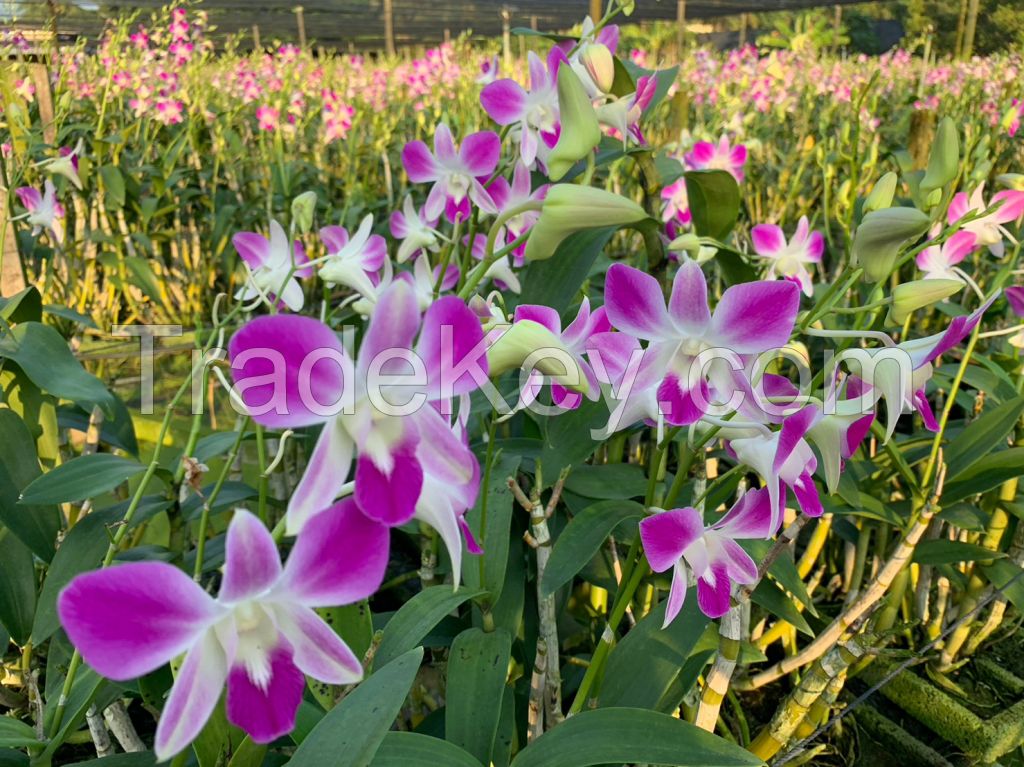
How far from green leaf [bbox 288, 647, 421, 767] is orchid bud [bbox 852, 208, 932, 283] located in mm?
367

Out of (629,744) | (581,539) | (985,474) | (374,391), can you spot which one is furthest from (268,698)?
(985,474)

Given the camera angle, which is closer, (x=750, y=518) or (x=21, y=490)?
(x=750, y=518)

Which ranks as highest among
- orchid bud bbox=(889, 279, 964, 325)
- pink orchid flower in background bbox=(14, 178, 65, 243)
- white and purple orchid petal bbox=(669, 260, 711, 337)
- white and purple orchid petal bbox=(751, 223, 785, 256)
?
white and purple orchid petal bbox=(669, 260, 711, 337)

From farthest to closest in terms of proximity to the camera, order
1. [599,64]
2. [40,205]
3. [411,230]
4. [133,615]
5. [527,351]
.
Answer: [40,205] → [411,230] → [599,64] → [527,351] → [133,615]

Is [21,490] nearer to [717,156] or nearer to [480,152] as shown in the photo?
[480,152]

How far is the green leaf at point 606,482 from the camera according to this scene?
0.86m

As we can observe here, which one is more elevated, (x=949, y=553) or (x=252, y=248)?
(x=252, y=248)

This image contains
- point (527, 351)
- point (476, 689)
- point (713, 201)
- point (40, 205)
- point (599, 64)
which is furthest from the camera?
point (40, 205)

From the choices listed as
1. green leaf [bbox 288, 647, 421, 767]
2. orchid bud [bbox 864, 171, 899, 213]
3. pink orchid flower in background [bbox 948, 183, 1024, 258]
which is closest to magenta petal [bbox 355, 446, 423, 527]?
green leaf [bbox 288, 647, 421, 767]

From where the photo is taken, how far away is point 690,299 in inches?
18.6

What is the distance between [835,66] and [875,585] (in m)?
4.92

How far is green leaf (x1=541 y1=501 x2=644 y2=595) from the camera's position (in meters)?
0.66

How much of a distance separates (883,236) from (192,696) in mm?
454

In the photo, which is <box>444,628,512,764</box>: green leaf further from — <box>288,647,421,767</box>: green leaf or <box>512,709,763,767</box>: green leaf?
<box>288,647,421,767</box>: green leaf
